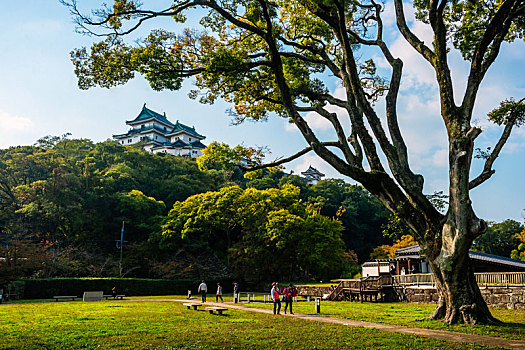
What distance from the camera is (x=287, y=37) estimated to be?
15.4 m

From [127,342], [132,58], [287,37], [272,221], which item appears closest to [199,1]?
[132,58]

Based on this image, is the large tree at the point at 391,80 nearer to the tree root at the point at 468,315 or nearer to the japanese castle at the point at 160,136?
the tree root at the point at 468,315

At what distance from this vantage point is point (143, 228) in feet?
141

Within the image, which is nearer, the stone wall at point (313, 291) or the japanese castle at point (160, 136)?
the stone wall at point (313, 291)

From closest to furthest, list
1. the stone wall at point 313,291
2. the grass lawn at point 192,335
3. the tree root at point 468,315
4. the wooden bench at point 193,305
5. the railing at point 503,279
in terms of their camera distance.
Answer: the grass lawn at point 192,335, the tree root at point 468,315, the wooden bench at point 193,305, the railing at point 503,279, the stone wall at point 313,291

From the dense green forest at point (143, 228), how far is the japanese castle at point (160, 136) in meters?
36.7

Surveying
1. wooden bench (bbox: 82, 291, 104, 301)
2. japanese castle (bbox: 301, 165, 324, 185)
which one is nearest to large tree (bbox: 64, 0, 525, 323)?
wooden bench (bbox: 82, 291, 104, 301)

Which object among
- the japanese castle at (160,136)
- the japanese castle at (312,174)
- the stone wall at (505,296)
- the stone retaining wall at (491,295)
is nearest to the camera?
the stone wall at (505,296)

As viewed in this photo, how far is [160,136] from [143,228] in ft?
164

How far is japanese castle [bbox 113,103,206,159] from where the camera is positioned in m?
85.8

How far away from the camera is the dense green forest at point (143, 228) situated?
3603 cm

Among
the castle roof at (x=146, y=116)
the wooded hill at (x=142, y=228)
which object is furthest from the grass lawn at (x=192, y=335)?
the castle roof at (x=146, y=116)

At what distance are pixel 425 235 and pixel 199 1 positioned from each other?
33.6 ft

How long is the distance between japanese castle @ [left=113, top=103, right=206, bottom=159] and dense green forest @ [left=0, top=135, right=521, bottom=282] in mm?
36743
